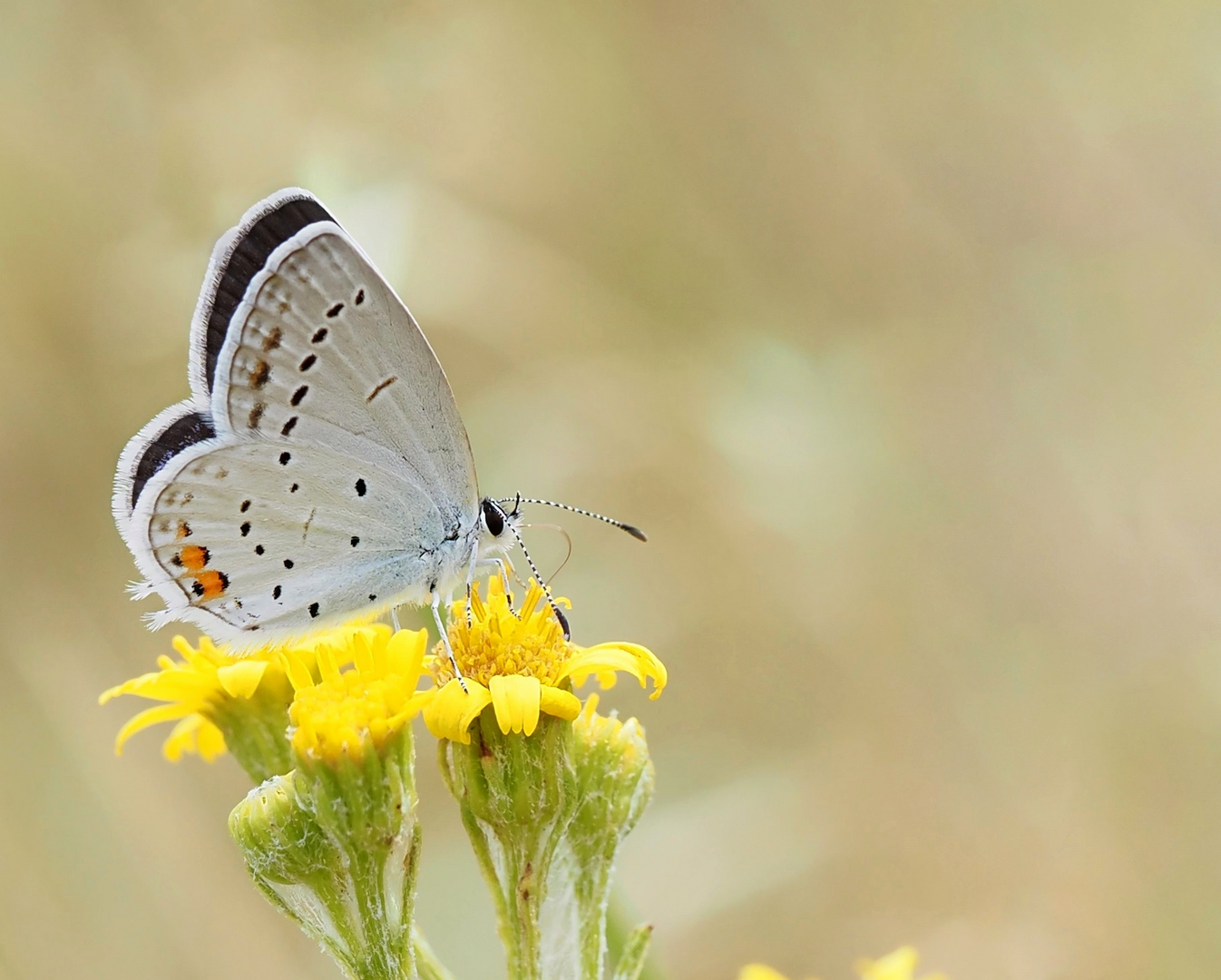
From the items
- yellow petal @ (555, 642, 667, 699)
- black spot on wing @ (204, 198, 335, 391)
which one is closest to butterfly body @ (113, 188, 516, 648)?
black spot on wing @ (204, 198, 335, 391)

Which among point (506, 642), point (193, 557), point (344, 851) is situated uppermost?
point (193, 557)

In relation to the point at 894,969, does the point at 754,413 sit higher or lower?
higher

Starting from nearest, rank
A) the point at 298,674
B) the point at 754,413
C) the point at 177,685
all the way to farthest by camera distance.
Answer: the point at 298,674 < the point at 177,685 < the point at 754,413

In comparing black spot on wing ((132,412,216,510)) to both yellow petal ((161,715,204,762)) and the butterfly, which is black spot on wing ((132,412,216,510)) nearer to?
the butterfly

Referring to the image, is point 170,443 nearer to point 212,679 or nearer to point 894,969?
point 212,679

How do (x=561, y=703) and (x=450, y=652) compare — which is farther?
(x=450, y=652)

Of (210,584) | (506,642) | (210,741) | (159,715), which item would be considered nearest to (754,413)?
(506,642)

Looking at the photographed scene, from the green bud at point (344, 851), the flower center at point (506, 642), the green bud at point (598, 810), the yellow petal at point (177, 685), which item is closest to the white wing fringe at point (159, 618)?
the yellow petal at point (177, 685)

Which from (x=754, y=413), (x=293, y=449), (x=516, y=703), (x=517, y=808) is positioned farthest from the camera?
(x=754, y=413)
